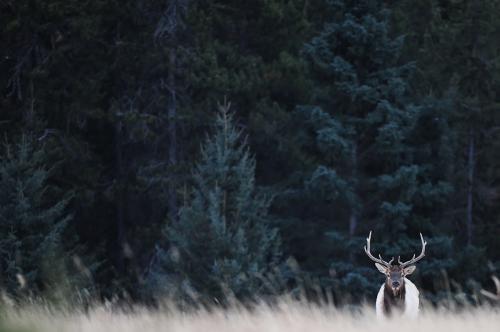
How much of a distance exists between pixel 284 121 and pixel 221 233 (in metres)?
10.9

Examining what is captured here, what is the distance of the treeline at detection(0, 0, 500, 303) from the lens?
30500 mm

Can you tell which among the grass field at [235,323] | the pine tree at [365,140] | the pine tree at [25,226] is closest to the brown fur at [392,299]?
the grass field at [235,323]

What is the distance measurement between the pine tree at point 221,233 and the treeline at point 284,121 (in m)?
2.83

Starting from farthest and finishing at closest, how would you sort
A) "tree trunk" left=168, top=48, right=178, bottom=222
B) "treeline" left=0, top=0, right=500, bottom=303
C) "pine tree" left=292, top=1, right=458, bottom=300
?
Answer: 1. "tree trunk" left=168, top=48, right=178, bottom=222
2. "treeline" left=0, top=0, right=500, bottom=303
3. "pine tree" left=292, top=1, right=458, bottom=300

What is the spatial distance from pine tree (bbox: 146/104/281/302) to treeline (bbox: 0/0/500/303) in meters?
2.83

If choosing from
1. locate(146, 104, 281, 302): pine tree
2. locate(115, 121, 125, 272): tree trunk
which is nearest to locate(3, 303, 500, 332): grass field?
locate(146, 104, 281, 302): pine tree

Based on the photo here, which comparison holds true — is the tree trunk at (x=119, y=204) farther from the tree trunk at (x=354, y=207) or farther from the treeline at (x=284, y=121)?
the tree trunk at (x=354, y=207)

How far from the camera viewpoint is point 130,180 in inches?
1436

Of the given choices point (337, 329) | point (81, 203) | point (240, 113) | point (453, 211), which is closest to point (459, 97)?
point (453, 211)

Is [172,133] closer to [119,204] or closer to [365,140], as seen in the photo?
[119,204]

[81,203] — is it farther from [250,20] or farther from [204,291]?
[204,291]

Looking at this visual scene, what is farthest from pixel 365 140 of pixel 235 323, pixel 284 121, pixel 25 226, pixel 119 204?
pixel 235 323

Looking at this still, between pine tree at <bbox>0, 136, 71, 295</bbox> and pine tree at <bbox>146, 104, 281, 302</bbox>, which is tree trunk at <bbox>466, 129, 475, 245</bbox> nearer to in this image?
pine tree at <bbox>146, 104, 281, 302</bbox>

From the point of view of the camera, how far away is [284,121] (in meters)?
34.3
